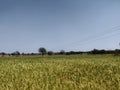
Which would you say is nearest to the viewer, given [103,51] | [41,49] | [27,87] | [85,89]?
[85,89]

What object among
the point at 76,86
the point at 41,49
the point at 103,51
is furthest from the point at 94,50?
the point at 76,86

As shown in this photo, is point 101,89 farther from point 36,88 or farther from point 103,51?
point 103,51

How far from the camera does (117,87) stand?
7910 millimetres

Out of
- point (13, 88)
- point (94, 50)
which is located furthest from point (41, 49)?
point (13, 88)

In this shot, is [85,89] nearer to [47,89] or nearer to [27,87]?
[47,89]

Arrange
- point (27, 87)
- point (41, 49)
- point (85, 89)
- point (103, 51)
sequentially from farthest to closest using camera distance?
point (41, 49) < point (103, 51) < point (27, 87) < point (85, 89)

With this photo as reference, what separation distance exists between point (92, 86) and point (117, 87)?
28.9 inches

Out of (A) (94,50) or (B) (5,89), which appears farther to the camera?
(A) (94,50)

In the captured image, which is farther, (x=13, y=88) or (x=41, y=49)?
(x=41, y=49)

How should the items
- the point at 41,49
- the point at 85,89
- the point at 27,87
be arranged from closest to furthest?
the point at 85,89 < the point at 27,87 < the point at 41,49

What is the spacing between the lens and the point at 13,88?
817 cm

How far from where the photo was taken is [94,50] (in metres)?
128

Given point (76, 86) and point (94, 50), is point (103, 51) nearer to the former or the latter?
point (94, 50)

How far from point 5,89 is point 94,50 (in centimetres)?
→ 12090
